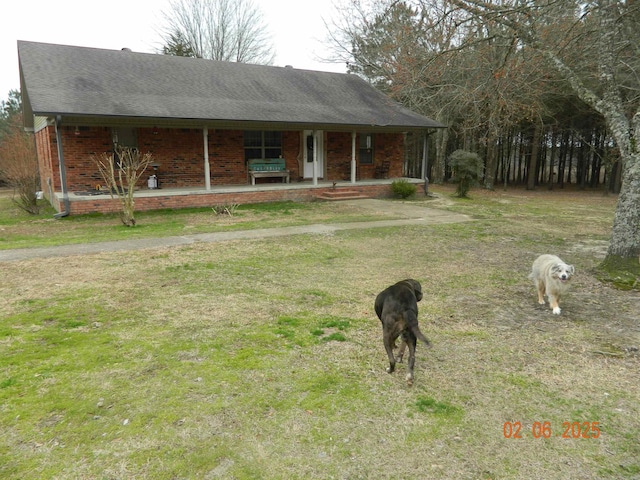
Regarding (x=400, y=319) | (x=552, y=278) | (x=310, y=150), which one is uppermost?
(x=310, y=150)

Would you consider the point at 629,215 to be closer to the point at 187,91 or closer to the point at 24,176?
the point at 187,91

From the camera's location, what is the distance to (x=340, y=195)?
55.6 feet

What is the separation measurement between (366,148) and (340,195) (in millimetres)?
4373

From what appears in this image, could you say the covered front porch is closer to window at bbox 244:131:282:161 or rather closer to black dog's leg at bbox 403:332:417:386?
window at bbox 244:131:282:161

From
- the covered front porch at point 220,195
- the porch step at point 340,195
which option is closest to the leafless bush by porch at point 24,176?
the covered front porch at point 220,195

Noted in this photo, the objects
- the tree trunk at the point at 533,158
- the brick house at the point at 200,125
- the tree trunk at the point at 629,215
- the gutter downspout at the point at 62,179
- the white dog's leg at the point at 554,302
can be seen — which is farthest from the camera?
the tree trunk at the point at 533,158

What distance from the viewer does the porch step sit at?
54.7 feet

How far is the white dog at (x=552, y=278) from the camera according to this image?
4.98 metres

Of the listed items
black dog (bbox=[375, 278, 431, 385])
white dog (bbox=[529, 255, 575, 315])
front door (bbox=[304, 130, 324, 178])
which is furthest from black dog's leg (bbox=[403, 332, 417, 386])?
front door (bbox=[304, 130, 324, 178])

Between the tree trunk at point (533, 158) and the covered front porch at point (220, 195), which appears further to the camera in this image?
the tree trunk at point (533, 158)

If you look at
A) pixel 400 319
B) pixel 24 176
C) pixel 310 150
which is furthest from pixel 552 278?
pixel 24 176

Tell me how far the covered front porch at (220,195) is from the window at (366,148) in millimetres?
1687

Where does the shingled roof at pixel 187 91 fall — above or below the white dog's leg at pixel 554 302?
above
